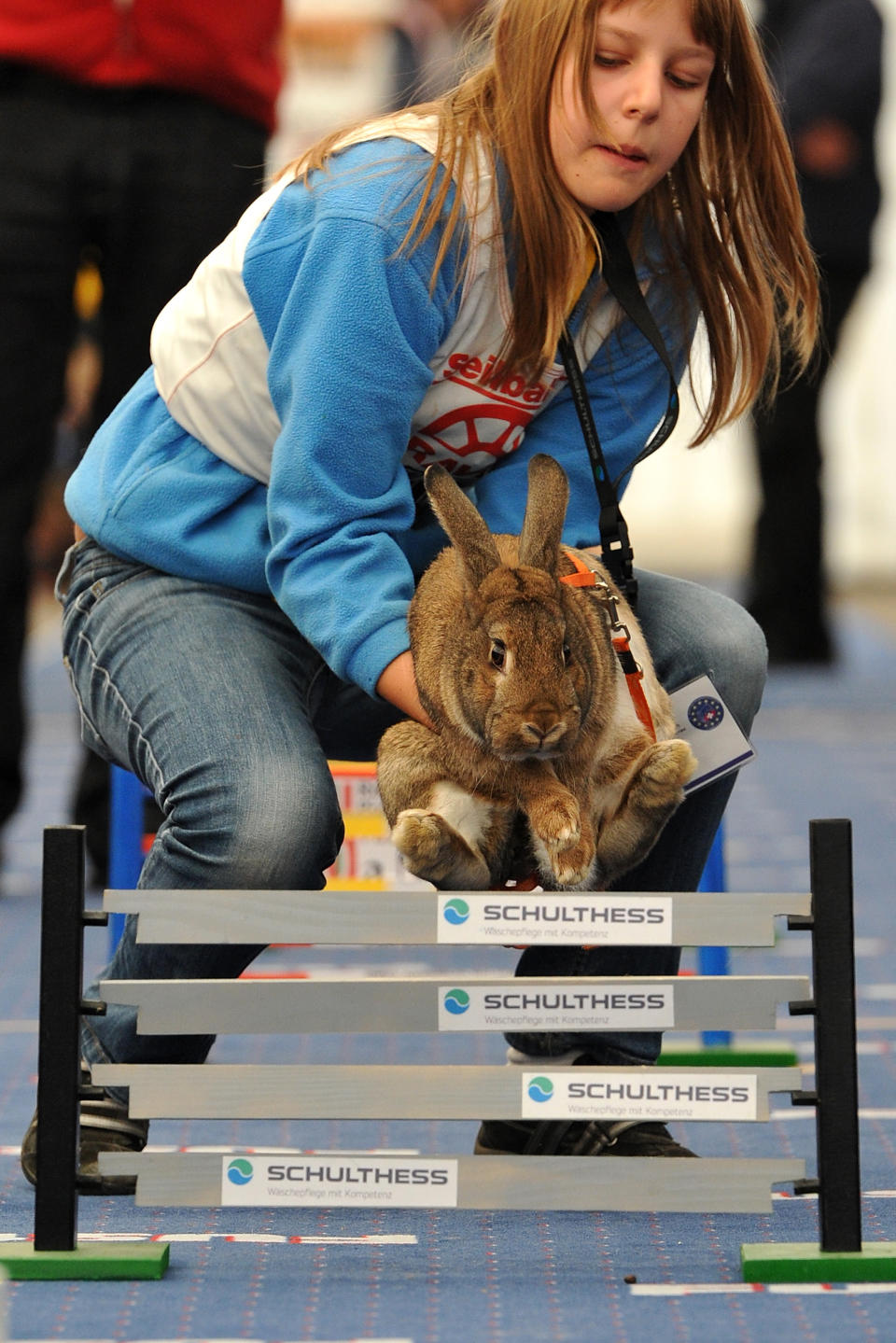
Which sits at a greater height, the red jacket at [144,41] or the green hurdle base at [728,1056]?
the red jacket at [144,41]

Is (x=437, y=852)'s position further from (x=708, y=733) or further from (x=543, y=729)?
(x=708, y=733)

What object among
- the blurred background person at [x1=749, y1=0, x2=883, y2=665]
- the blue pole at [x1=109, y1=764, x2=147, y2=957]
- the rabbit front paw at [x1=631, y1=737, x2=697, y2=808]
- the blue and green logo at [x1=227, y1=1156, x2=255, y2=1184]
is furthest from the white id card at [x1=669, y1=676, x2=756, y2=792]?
the blurred background person at [x1=749, y1=0, x2=883, y2=665]

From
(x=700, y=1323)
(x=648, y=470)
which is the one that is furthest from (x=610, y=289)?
(x=648, y=470)

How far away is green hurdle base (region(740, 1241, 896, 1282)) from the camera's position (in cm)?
149

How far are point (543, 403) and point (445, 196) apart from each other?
0.24 meters

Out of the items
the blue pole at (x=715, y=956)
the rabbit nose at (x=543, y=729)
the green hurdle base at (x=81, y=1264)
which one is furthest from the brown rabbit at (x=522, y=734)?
the blue pole at (x=715, y=956)

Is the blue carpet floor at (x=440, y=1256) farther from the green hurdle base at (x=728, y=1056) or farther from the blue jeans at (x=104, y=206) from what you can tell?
the blue jeans at (x=104, y=206)

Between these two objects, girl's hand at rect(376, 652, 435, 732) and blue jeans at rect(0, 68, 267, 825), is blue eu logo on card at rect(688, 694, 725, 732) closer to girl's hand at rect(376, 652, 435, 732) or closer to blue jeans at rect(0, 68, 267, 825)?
girl's hand at rect(376, 652, 435, 732)

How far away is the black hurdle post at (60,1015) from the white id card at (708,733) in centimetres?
59

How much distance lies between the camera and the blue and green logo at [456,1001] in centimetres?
149

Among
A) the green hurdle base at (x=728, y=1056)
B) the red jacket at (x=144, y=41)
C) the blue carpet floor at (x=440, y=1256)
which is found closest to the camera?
the blue carpet floor at (x=440, y=1256)

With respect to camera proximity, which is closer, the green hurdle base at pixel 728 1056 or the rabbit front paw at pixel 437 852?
the rabbit front paw at pixel 437 852

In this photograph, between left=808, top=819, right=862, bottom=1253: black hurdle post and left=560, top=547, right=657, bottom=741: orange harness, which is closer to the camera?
left=808, top=819, right=862, bottom=1253: black hurdle post

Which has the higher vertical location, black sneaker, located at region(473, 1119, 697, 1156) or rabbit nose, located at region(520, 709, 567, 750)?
rabbit nose, located at region(520, 709, 567, 750)
